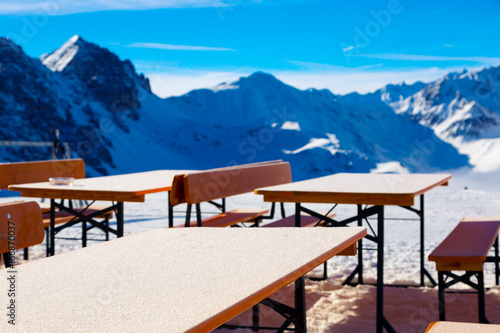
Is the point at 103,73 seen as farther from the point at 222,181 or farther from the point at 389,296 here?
the point at 389,296

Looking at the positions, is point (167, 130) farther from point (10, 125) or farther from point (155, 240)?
point (155, 240)

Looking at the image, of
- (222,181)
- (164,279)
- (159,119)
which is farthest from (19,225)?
(159,119)

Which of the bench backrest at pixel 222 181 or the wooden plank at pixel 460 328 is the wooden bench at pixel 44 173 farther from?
the wooden plank at pixel 460 328

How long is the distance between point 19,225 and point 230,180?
1766 mm

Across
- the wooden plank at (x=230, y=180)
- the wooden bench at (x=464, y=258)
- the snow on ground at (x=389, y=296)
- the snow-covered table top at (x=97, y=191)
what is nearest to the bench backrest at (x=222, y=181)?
the wooden plank at (x=230, y=180)

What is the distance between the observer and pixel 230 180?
3.36m

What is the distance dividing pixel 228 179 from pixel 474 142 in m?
204

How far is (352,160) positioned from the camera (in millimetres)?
101938

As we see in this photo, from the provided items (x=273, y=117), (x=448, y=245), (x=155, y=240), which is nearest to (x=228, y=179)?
(x=448, y=245)

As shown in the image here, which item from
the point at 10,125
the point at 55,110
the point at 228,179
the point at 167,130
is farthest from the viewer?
the point at 167,130

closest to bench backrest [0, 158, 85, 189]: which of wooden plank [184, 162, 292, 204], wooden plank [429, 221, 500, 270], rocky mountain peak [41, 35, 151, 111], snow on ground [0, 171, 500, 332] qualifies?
snow on ground [0, 171, 500, 332]

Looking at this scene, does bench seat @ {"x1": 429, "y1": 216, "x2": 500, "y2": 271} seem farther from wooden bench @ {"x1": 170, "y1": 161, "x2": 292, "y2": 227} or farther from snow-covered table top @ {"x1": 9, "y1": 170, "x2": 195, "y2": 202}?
snow-covered table top @ {"x1": 9, "y1": 170, "x2": 195, "y2": 202}

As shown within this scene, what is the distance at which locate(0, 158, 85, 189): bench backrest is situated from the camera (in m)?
3.85

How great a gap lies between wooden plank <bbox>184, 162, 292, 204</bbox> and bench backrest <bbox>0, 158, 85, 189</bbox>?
159 centimetres
